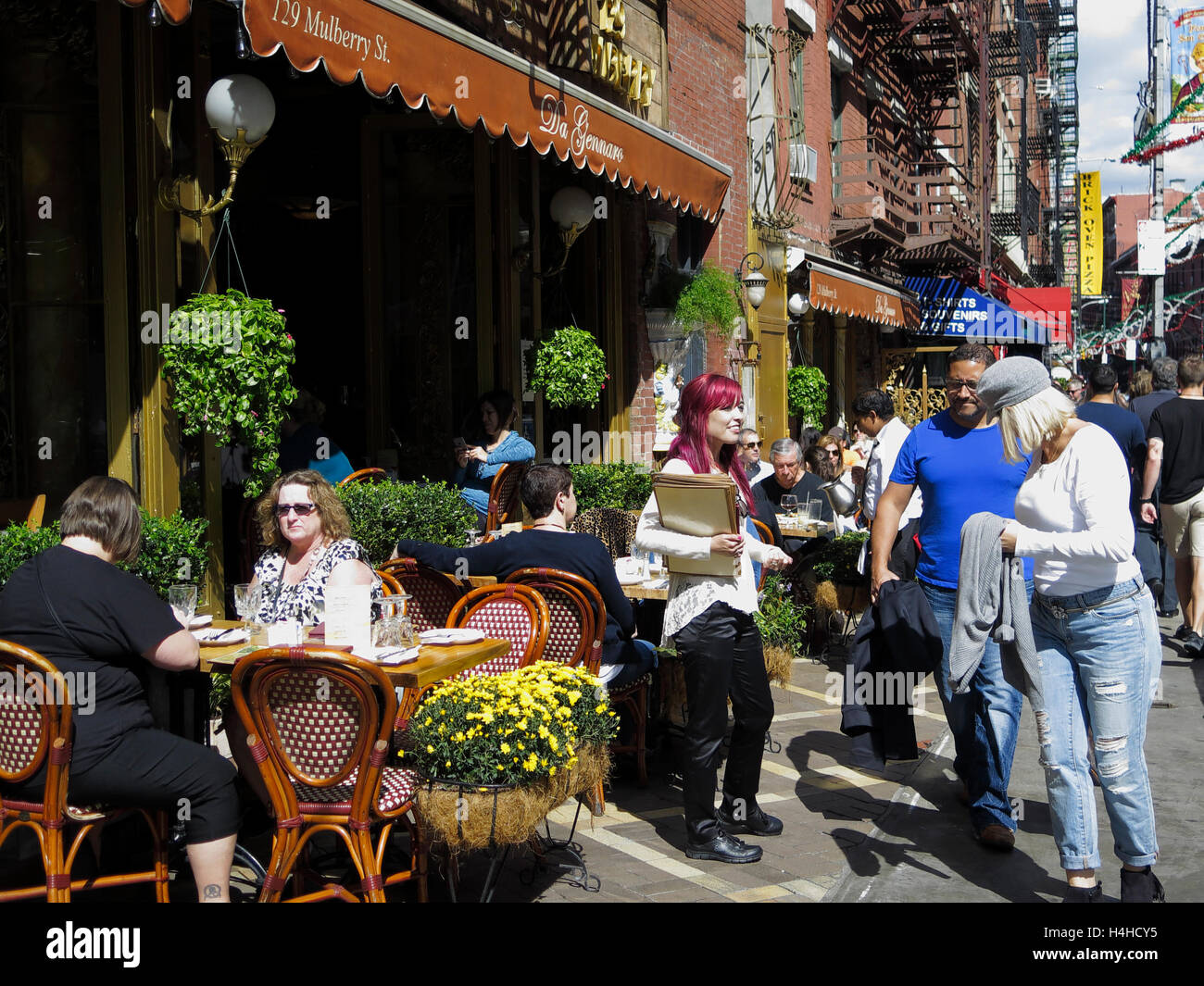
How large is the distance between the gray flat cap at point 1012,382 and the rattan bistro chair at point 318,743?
2320mm

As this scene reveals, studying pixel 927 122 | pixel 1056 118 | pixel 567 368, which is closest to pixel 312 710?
pixel 567 368

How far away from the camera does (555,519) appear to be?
17.8 feet

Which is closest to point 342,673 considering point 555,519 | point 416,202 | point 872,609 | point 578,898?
point 578,898

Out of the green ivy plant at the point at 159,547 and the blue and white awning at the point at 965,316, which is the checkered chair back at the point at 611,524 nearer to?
the green ivy plant at the point at 159,547

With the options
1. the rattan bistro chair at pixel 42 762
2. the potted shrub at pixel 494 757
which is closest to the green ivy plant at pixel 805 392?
the potted shrub at pixel 494 757

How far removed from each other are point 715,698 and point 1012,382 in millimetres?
1639

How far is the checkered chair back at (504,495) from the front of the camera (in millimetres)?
8727

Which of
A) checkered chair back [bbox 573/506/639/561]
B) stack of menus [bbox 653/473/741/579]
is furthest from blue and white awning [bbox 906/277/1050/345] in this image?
stack of menus [bbox 653/473/741/579]

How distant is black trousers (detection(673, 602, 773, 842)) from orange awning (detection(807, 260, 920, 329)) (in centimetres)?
1100

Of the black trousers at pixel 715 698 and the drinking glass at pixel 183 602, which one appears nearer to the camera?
the drinking glass at pixel 183 602

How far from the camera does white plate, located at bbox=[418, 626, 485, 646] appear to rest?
179 inches

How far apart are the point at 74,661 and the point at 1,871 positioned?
1340 mm

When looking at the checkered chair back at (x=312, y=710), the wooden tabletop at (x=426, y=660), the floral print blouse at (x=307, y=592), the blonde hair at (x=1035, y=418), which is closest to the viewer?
the checkered chair back at (x=312, y=710)

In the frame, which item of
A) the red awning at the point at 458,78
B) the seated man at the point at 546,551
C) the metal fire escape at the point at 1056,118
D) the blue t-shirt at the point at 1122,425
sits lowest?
the seated man at the point at 546,551
